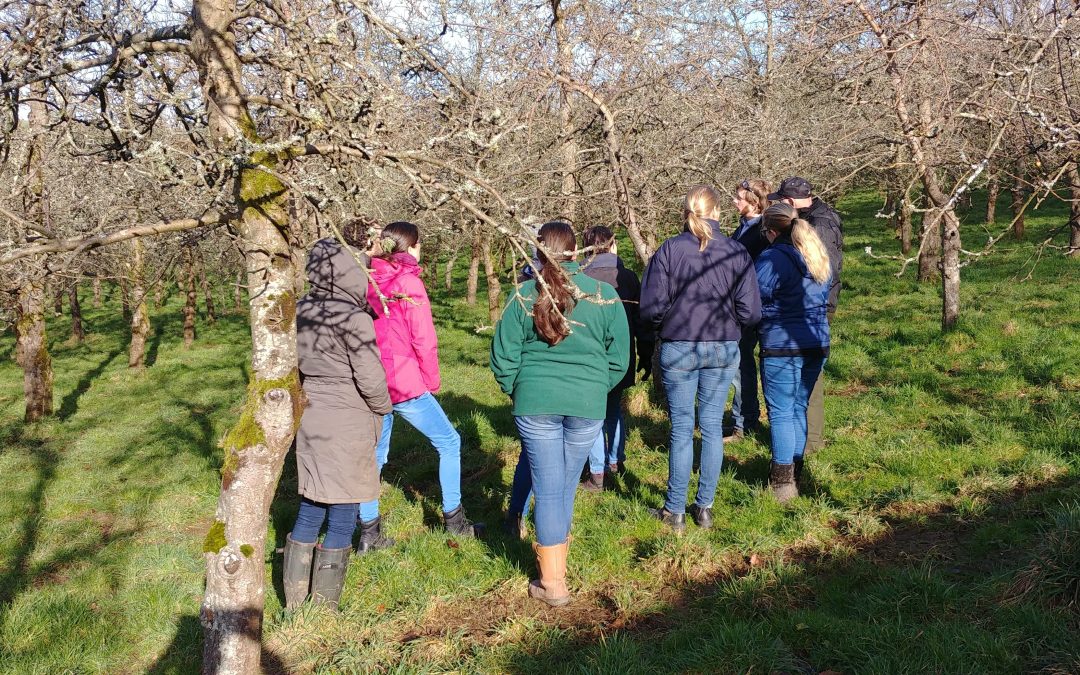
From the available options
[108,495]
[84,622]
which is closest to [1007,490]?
[84,622]

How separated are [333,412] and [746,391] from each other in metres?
3.62

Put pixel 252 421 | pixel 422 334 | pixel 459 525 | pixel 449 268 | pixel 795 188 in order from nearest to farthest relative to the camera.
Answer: pixel 252 421
pixel 422 334
pixel 459 525
pixel 795 188
pixel 449 268

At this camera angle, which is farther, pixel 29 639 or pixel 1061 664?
pixel 29 639

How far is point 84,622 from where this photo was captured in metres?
4.08

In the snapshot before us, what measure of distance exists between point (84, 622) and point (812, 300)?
4.71 meters

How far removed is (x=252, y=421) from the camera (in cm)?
309

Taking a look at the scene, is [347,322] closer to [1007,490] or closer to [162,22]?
[162,22]

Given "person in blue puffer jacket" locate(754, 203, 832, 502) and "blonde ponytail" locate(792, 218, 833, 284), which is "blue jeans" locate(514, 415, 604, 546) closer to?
"person in blue puffer jacket" locate(754, 203, 832, 502)

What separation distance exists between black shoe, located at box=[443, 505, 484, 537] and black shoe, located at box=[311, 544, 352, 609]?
953 mm

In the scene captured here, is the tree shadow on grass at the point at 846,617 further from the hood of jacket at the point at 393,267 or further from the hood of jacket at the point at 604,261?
the hood of jacket at the point at 393,267

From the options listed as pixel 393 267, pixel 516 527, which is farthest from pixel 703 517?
pixel 393 267

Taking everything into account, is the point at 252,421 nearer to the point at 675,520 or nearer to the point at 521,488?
the point at 521,488

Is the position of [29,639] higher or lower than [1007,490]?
lower

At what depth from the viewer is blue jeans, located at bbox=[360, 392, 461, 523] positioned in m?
4.62
